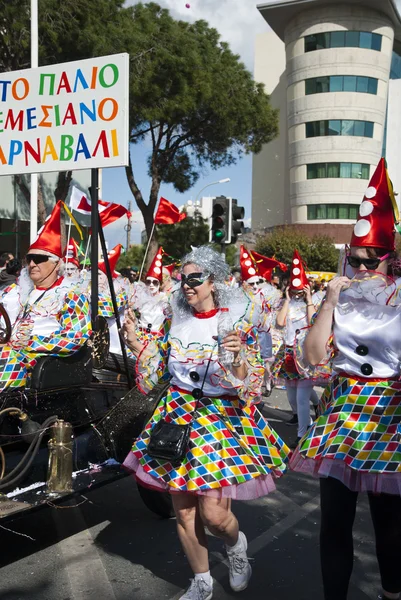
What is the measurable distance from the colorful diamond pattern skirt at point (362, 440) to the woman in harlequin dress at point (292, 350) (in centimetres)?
398

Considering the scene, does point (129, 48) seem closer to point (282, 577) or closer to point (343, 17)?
point (282, 577)

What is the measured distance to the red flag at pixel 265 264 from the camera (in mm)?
12509

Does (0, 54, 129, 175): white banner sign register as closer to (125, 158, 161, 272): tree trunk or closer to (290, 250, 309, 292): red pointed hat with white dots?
(290, 250, 309, 292): red pointed hat with white dots

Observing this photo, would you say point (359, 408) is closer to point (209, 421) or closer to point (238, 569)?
point (209, 421)

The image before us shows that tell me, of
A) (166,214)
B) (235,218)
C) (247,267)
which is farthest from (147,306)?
(235,218)

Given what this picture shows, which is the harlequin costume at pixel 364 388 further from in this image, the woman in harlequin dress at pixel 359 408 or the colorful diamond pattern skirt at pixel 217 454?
the colorful diamond pattern skirt at pixel 217 454

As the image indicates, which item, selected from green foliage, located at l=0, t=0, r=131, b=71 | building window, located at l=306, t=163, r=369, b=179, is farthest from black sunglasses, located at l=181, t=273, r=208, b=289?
building window, located at l=306, t=163, r=369, b=179

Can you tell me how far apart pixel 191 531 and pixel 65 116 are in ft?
9.44

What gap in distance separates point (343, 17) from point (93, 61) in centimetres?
5000

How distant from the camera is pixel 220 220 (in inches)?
488

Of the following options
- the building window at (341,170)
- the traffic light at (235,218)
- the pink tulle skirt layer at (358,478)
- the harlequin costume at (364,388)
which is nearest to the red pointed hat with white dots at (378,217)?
the harlequin costume at (364,388)

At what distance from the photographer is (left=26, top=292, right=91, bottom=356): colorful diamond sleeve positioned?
177 inches

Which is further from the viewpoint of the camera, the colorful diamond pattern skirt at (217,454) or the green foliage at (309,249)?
the green foliage at (309,249)

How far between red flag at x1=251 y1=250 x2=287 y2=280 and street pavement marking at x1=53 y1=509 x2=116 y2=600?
8.24 metres
